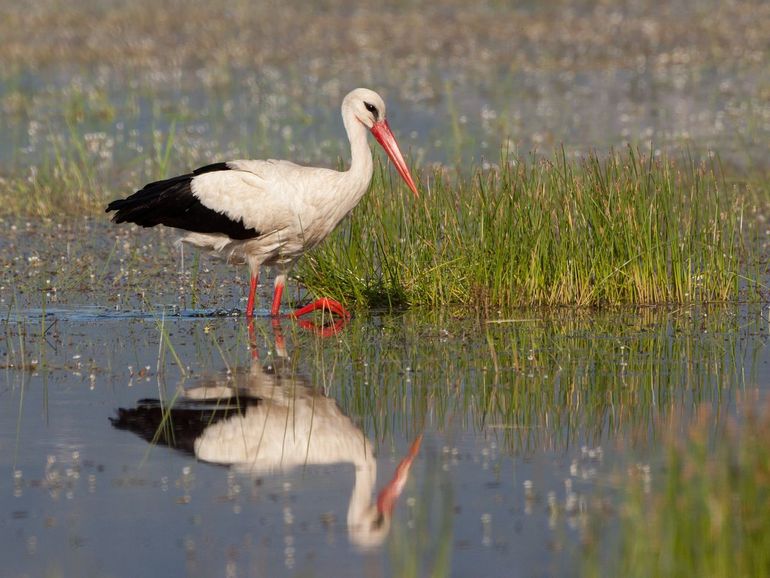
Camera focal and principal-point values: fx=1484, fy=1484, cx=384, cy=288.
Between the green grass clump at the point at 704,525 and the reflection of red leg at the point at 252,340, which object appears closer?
the green grass clump at the point at 704,525

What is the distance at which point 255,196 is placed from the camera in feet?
33.0

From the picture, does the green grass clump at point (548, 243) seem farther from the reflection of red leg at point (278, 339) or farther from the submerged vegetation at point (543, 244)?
the reflection of red leg at point (278, 339)

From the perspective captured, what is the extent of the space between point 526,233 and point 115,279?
360 centimetres

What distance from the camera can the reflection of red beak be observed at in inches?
224

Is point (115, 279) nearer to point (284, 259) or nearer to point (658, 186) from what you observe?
point (284, 259)

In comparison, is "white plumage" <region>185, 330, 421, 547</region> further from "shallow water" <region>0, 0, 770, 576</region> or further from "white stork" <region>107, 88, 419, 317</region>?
"white stork" <region>107, 88, 419, 317</region>

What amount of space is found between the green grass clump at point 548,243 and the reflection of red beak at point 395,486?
369 cm

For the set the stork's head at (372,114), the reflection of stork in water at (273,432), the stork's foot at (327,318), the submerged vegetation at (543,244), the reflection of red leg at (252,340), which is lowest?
the reflection of stork in water at (273,432)

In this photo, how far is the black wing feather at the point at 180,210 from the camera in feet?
33.7

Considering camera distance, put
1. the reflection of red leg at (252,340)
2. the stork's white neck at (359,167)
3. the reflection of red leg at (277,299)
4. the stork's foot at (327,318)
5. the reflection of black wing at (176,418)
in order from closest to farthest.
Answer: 1. the reflection of black wing at (176,418)
2. the reflection of red leg at (252,340)
3. the stork's foot at (327,318)
4. the stork's white neck at (359,167)
5. the reflection of red leg at (277,299)

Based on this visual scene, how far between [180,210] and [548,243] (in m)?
2.58

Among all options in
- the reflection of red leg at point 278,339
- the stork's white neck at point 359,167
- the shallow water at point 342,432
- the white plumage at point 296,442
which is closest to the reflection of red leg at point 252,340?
the shallow water at point 342,432

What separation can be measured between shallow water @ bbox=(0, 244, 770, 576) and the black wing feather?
66 centimetres

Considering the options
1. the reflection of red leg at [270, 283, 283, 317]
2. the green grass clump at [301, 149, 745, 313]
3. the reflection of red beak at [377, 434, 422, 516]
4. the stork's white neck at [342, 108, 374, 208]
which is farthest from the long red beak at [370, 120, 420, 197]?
the reflection of red beak at [377, 434, 422, 516]
